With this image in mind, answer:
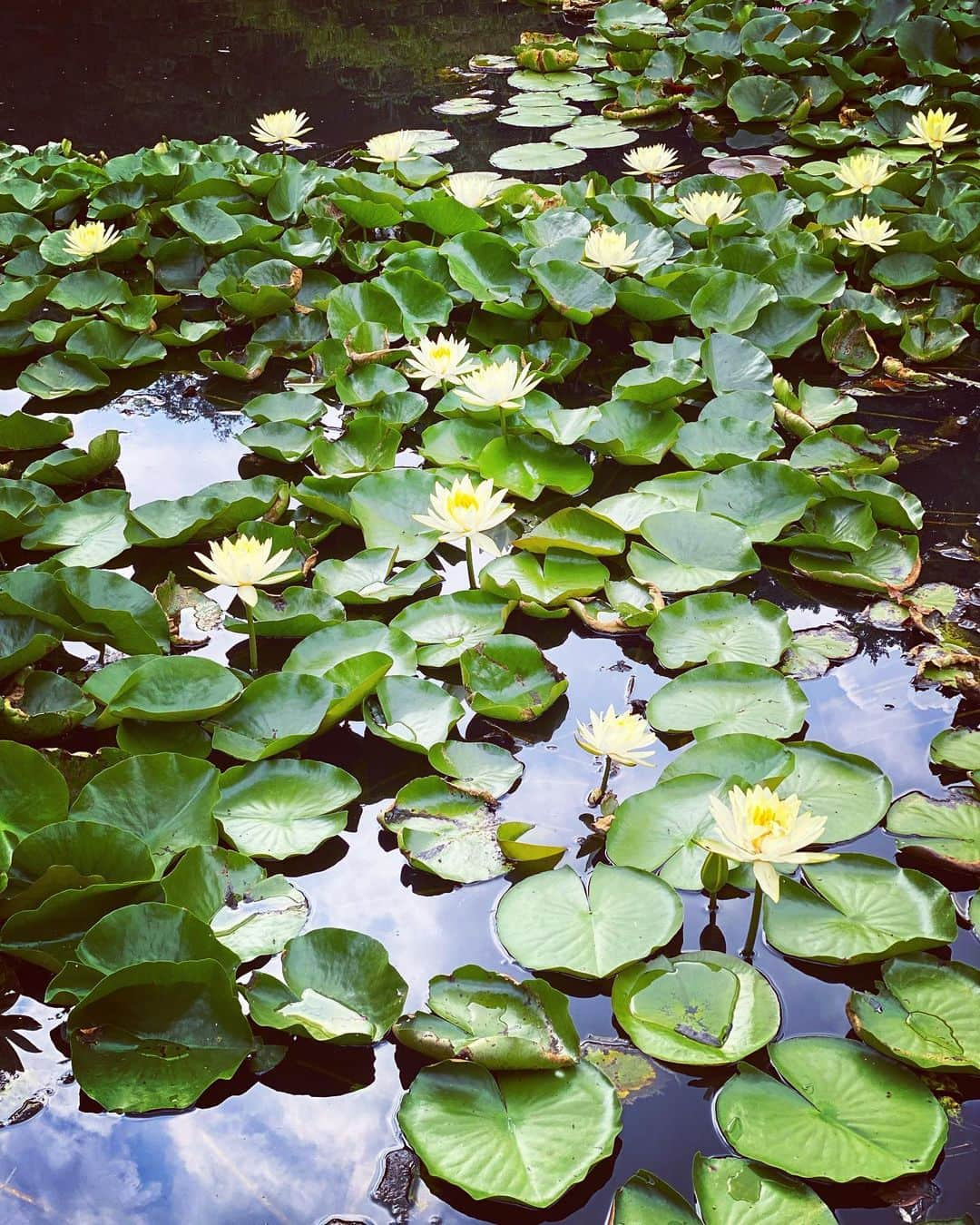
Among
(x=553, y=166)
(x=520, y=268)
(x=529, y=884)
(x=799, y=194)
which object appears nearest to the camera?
(x=529, y=884)

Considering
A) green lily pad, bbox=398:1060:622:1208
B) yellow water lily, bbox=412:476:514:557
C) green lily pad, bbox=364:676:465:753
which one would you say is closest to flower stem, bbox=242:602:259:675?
green lily pad, bbox=364:676:465:753

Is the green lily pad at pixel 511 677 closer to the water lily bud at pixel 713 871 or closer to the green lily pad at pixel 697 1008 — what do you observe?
the water lily bud at pixel 713 871

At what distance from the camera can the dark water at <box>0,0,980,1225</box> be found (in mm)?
1356

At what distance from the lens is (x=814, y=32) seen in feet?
17.1

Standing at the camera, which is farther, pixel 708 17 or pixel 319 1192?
pixel 708 17

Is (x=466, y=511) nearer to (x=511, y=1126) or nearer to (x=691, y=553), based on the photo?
(x=691, y=553)

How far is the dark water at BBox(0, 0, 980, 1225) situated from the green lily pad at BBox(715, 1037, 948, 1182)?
4 centimetres

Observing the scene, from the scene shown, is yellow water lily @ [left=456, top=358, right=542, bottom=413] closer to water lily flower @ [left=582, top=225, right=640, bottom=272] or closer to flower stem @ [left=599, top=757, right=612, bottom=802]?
water lily flower @ [left=582, top=225, right=640, bottom=272]

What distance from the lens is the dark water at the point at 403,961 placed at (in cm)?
136

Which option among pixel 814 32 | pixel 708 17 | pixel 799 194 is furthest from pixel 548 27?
pixel 799 194

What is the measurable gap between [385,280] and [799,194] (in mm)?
1669

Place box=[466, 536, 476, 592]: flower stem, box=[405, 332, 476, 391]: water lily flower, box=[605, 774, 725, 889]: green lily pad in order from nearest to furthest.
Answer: box=[605, 774, 725, 889]: green lily pad
box=[466, 536, 476, 592]: flower stem
box=[405, 332, 476, 391]: water lily flower

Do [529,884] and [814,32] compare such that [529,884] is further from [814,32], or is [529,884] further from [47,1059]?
[814,32]

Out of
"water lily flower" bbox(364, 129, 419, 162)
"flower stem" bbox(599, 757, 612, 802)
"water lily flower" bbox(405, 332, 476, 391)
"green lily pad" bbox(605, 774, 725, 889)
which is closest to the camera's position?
"green lily pad" bbox(605, 774, 725, 889)
